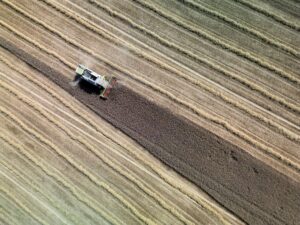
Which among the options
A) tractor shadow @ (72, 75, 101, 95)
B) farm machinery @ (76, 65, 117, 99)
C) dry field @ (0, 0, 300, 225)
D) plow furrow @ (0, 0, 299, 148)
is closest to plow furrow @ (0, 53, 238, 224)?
dry field @ (0, 0, 300, 225)

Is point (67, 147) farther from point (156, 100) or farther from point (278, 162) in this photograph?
point (278, 162)

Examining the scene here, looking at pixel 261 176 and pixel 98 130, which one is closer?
pixel 261 176

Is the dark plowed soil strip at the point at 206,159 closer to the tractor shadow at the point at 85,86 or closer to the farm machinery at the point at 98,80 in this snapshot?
the tractor shadow at the point at 85,86

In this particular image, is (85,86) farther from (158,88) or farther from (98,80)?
(158,88)

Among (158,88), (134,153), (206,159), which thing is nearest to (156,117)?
(158,88)

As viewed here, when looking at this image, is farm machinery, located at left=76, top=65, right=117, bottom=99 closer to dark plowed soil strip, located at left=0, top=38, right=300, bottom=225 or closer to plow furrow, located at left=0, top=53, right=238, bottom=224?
dark plowed soil strip, located at left=0, top=38, right=300, bottom=225

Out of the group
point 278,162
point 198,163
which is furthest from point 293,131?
point 198,163
